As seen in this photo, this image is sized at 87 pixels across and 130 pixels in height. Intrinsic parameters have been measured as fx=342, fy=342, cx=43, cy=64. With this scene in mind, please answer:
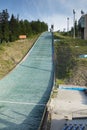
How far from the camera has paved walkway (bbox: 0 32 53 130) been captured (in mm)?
15508

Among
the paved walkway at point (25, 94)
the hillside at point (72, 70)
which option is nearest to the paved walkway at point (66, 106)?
the paved walkway at point (25, 94)

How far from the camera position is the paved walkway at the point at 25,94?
611 inches

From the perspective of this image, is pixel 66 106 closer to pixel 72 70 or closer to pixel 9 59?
pixel 72 70

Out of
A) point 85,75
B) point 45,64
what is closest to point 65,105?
point 85,75

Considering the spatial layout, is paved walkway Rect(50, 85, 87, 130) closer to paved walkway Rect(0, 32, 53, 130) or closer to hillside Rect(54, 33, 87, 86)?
paved walkway Rect(0, 32, 53, 130)

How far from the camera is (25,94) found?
20.6m

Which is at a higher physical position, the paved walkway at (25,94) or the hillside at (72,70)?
the hillside at (72,70)

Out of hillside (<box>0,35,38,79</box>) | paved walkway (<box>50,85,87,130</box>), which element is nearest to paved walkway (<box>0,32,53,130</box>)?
hillside (<box>0,35,38,79</box>)

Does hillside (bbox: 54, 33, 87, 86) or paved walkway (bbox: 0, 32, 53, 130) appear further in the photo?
hillside (bbox: 54, 33, 87, 86)

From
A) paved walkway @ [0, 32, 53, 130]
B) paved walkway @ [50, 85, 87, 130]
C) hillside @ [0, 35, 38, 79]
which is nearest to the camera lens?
paved walkway @ [50, 85, 87, 130]

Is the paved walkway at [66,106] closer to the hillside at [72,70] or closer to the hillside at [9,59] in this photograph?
the hillside at [72,70]

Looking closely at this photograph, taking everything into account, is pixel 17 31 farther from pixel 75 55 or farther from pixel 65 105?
pixel 65 105

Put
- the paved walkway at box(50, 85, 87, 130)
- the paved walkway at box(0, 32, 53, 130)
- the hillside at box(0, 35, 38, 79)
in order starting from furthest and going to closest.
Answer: the hillside at box(0, 35, 38, 79)
the paved walkway at box(0, 32, 53, 130)
the paved walkway at box(50, 85, 87, 130)

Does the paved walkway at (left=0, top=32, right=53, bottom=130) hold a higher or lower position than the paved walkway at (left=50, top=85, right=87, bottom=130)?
lower
